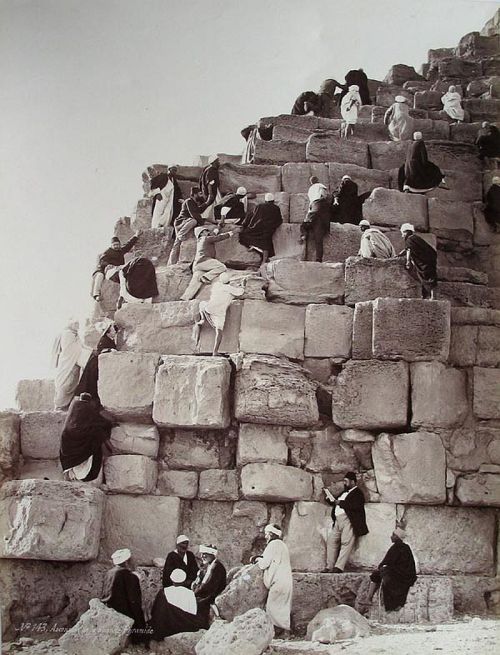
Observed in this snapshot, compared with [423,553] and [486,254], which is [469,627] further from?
[486,254]

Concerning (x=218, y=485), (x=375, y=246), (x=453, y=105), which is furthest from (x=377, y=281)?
(x=453, y=105)

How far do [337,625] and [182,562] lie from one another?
4.48 ft

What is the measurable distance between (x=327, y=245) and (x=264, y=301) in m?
1.05

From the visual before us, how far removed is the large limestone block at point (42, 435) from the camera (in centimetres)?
Answer: 764

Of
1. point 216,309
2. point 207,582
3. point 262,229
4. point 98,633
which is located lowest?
point 98,633

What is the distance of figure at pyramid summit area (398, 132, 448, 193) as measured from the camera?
29.7 ft

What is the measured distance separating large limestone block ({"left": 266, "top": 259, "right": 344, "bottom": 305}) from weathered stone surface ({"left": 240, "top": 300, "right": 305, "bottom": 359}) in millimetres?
131

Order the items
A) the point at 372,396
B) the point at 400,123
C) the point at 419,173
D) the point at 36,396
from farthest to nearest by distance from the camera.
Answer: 1. the point at 400,123
2. the point at 419,173
3. the point at 36,396
4. the point at 372,396

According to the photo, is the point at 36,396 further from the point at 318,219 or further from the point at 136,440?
the point at 318,219

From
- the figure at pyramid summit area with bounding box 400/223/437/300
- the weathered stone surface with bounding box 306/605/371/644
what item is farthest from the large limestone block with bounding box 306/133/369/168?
the weathered stone surface with bounding box 306/605/371/644

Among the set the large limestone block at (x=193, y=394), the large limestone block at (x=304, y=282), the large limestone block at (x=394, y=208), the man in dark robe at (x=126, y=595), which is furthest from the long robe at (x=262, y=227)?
the man in dark robe at (x=126, y=595)

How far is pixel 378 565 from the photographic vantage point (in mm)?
7176

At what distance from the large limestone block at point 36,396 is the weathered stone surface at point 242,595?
8.38 ft

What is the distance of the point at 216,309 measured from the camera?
25.5ft
